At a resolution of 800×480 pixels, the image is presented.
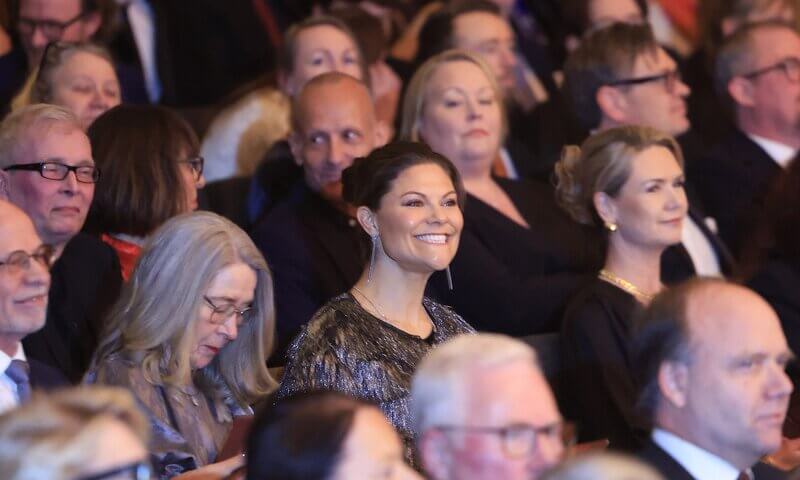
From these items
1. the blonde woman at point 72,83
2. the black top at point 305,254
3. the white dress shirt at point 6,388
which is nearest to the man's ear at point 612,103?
the black top at point 305,254

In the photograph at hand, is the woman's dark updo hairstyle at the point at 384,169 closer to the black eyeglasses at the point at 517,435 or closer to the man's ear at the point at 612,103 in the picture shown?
the black eyeglasses at the point at 517,435

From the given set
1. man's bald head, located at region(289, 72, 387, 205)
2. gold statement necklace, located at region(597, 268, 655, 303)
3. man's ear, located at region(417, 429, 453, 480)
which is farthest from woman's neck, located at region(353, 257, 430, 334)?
man's ear, located at region(417, 429, 453, 480)

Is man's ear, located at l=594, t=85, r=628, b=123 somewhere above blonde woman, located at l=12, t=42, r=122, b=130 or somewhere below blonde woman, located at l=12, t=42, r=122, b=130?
below

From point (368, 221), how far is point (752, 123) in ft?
7.21

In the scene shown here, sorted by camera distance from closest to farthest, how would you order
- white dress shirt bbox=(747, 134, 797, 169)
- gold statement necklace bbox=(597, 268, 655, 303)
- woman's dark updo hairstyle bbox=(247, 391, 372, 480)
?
woman's dark updo hairstyle bbox=(247, 391, 372, 480)
gold statement necklace bbox=(597, 268, 655, 303)
white dress shirt bbox=(747, 134, 797, 169)

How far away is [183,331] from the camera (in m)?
3.37

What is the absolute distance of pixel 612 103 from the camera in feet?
16.1

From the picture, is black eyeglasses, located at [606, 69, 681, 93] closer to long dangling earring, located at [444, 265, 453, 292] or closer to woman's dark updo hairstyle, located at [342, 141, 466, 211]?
long dangling earring, located at [444, 265, 453, 292]

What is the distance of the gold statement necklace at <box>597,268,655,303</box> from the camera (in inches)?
153

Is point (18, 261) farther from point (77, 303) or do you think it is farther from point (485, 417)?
point (485, 417)

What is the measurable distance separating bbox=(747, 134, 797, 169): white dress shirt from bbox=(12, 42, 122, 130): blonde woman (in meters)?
2.30

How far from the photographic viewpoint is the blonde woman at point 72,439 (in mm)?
2182

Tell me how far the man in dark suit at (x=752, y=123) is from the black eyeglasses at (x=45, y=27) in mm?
2269

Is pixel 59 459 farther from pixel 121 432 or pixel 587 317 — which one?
pixel 587 317
